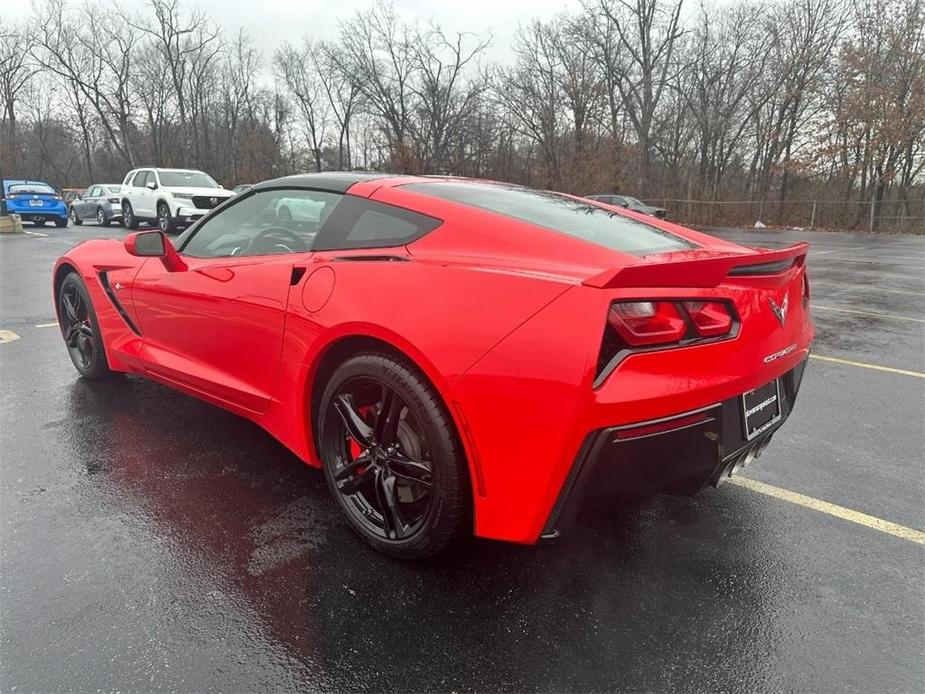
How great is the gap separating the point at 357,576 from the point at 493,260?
121 centimetres

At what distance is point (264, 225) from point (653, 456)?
224cm

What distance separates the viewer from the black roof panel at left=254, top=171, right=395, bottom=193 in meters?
2.84

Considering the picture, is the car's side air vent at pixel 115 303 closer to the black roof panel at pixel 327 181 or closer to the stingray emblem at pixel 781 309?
the black roof panel at pixel 327 181

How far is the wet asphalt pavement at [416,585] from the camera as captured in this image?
1805 mm

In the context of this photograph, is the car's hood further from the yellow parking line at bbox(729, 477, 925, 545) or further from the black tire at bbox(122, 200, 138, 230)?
the yellow parking line at bbox(729, 477, 925, 545)

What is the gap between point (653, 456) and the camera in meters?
1.86

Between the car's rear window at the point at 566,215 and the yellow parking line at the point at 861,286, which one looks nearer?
the car's rear window at the point at 566,215

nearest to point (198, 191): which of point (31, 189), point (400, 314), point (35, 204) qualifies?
point (35, 204)

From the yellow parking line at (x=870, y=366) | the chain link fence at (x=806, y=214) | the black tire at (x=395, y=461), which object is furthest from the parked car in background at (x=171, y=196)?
the chain link fence at (x=806, y=214)

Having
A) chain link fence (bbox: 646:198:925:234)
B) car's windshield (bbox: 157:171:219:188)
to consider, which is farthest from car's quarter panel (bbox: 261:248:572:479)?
chain link fence (bbox: 646:198:925:234)

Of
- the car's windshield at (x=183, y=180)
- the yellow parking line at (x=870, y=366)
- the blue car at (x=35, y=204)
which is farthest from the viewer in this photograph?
the blue car at (x=35, y=204)

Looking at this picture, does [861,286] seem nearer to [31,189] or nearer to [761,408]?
[761,408]

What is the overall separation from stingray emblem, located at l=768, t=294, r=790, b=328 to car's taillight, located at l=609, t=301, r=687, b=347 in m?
0.46

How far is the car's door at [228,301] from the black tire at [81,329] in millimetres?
709
